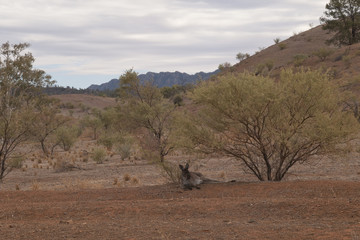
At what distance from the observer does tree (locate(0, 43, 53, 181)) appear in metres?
21.1

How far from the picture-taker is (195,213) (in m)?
9.26

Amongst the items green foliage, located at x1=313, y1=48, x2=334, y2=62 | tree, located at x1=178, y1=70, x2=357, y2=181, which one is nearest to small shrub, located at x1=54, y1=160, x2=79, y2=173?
tree, located at x1=178, y1=70, x2=357, y2=181

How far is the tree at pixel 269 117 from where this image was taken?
1314 cm

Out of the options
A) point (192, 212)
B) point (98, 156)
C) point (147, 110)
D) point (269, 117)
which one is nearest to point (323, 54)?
point (147, 110)

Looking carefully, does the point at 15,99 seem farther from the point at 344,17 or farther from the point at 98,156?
the point at 344,17

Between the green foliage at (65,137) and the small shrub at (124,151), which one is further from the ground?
the green foliage at (65,137)

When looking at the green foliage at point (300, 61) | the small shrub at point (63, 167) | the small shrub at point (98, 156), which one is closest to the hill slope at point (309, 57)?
the green foliage at point (300, 61)

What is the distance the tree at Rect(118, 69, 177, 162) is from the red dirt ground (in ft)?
41.1

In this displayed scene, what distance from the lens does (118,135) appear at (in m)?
34.0

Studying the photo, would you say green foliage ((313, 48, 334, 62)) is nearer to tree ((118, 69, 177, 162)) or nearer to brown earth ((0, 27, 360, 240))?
tree ((118, 69, 177, 162))

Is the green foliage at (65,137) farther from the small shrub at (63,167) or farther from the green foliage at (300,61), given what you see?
the green foliage at (300,61)

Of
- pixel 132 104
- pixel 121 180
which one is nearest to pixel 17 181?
pixel 121 180

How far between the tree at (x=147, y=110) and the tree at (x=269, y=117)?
10669 mm

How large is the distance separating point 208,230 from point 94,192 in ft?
21.3
